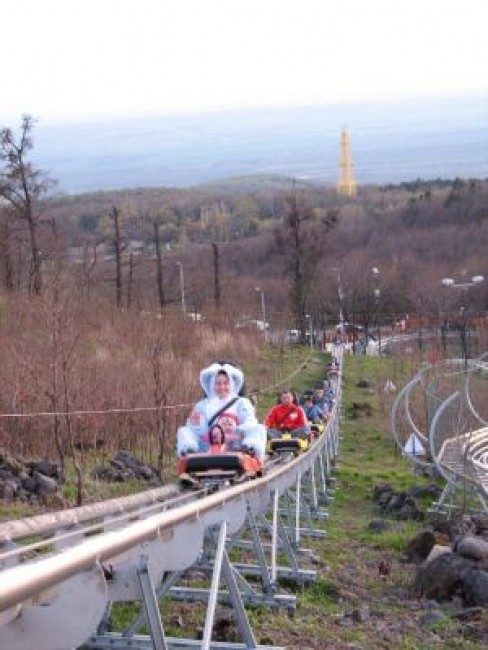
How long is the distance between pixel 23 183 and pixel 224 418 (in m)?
30.0

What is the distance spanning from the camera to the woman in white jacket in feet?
31.0

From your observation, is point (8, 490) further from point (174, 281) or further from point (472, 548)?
point (174, 281)

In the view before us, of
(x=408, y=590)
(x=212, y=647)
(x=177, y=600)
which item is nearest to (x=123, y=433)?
(x=408, y=590)

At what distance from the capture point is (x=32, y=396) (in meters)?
16.1

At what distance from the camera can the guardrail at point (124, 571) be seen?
3.31 metres

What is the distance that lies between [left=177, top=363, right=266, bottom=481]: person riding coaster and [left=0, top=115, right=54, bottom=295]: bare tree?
1051 inches

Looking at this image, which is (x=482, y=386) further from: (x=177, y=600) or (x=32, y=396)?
(x=177, y=600)

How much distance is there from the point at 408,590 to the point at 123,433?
8.99 meters

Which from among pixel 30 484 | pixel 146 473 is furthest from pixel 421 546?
pixel 146 473

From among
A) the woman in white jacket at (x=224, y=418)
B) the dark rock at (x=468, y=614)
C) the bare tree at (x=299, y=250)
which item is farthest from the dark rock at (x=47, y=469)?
the bare tree at (x=299, y=250)

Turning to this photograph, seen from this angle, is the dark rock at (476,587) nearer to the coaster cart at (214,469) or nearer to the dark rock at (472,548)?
the dark rock at (472,548)

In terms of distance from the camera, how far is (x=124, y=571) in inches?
168

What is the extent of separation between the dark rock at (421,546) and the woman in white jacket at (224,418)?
7.40 feet

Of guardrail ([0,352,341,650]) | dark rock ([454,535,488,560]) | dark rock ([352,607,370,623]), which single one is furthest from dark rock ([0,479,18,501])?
dark rock ([454,535,488,560])
